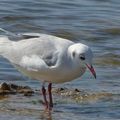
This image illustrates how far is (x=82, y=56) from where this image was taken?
7.20 metres

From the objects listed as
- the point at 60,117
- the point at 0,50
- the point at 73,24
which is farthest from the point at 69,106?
the point at 73,24

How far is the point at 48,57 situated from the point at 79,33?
5.06m

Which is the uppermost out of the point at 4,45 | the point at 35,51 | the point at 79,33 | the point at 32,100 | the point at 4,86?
the point at 79,33

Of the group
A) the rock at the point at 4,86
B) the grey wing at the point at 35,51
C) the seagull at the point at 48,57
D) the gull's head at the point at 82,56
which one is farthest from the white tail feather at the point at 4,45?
the gull's head at the point at 82,56

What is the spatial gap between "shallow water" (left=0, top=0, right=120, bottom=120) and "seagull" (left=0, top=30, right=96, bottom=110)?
0.46m

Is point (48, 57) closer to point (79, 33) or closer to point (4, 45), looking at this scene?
point (4, 45)

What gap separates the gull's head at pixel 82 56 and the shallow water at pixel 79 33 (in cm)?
63

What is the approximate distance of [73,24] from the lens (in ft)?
42.9

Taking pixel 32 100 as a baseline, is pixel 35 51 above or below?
above

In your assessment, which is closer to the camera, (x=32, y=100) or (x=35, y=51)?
(x=35, y=51)

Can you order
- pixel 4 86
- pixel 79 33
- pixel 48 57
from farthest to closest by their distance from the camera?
1. pixel 79 33
2. pixel 4 86
3. pixel 48 57

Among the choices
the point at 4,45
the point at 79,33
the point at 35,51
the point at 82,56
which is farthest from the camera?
the point at 79,33

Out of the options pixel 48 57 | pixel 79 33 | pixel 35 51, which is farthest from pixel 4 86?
pixel 79 33

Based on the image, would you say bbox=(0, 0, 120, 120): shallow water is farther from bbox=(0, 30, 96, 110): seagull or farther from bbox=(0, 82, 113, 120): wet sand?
bbox=(0, 30, 96, 110): seagull
